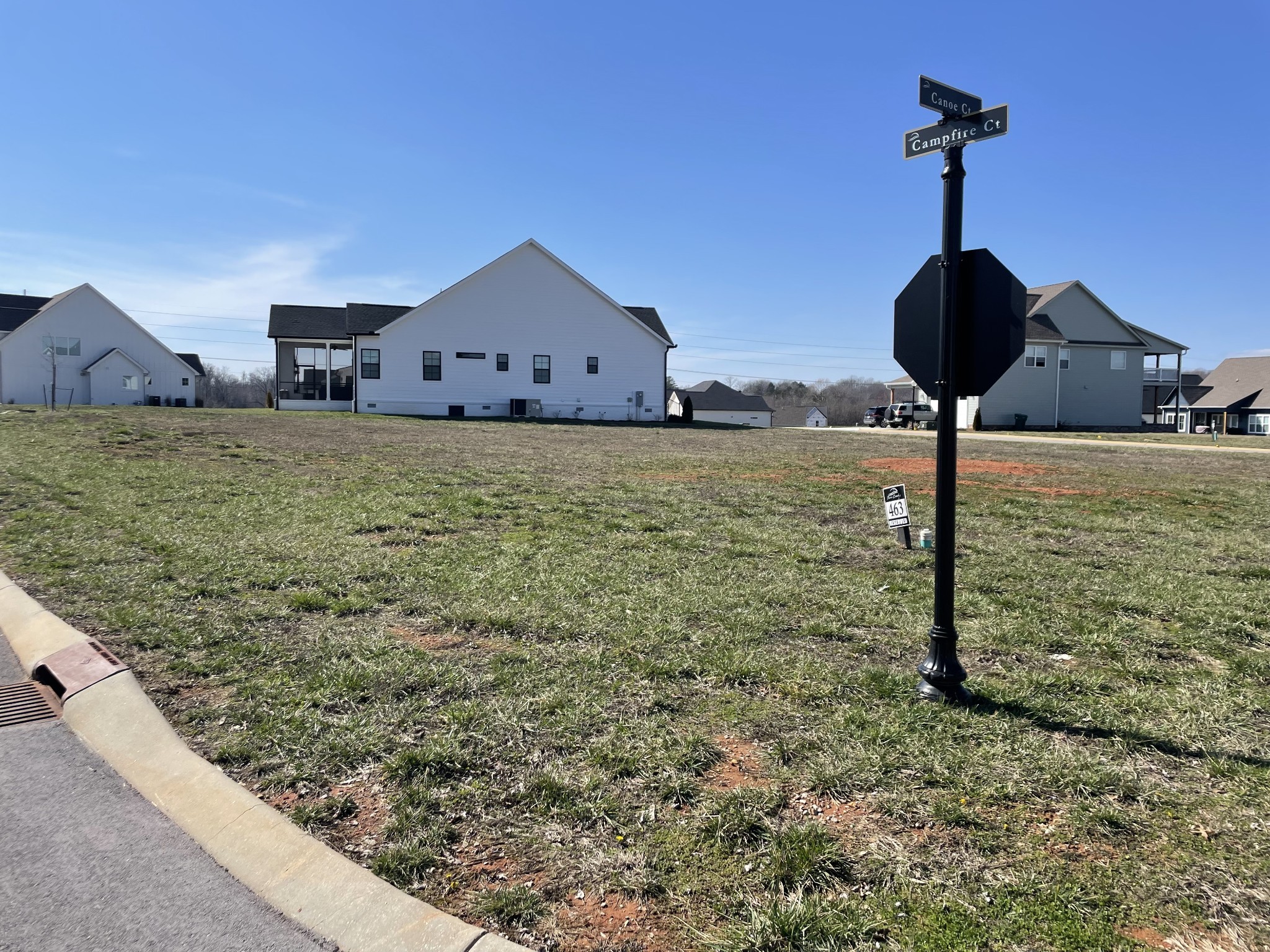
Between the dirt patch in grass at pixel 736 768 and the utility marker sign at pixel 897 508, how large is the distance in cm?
503

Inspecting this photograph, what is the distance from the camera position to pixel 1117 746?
3.88 m

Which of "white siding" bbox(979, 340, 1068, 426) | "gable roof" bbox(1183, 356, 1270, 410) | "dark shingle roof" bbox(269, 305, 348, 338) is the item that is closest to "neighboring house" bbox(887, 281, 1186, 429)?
"white siding" bbox(979, 340, 1068, 426)

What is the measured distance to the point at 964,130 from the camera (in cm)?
434

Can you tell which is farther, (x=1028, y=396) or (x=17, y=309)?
(x=17, y=309)

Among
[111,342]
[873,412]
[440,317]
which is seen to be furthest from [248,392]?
[873,412]

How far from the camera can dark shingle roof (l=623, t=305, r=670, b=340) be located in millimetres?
48519

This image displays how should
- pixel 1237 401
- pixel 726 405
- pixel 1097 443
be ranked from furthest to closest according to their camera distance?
pixel 726 405
pixel 1237 401
pixel 1097 443

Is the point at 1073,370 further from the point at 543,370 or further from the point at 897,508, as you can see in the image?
the point at 897,508

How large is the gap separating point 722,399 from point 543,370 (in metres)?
65.1

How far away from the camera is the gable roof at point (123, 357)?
5178 cm

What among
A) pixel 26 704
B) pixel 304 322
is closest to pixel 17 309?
pixel 304 322

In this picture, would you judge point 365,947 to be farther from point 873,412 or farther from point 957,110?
point 873,412

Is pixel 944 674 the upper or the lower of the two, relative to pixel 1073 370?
lower

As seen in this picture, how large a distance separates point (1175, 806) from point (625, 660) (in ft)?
9.28
